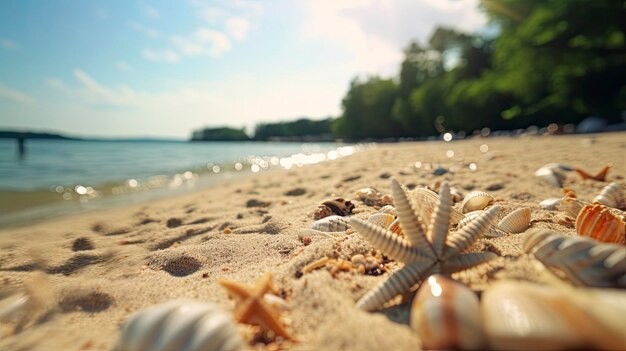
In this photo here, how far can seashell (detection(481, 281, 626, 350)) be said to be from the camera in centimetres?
93

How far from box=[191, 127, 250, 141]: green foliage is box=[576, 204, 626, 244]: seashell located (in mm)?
104091

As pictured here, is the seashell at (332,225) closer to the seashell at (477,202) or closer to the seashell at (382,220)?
the seashell at (382,220)

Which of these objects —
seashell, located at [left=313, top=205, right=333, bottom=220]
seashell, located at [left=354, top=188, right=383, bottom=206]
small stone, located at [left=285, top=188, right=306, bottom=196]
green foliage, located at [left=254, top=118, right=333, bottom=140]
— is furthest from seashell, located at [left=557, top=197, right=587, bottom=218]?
green foliage, located at [left=254, top=118, right=333, bottom=140]

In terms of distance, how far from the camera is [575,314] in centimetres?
96

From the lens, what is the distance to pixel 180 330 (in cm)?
110

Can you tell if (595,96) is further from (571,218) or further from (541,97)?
(571,218)

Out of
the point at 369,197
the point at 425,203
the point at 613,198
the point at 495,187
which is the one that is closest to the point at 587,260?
the point at 425,203

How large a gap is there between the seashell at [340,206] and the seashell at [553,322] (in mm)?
2304

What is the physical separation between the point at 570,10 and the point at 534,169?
1479 cm

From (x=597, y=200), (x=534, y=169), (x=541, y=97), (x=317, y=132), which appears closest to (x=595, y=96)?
(x=541, y=97)

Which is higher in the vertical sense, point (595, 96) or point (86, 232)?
point (595, 96)

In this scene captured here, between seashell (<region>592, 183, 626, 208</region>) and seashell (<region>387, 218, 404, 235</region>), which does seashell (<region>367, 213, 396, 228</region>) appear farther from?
seashell (<region>592, 183, 626, 208</region>)

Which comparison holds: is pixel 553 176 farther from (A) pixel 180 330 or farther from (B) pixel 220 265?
A: (A) pixel 180 330

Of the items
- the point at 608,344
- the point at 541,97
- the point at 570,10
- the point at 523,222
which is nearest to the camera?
the point at 608,344
